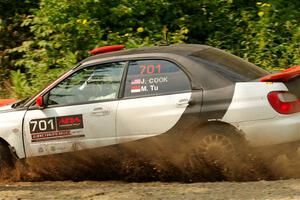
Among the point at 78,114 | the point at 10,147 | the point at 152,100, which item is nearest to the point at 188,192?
the point at 152,100

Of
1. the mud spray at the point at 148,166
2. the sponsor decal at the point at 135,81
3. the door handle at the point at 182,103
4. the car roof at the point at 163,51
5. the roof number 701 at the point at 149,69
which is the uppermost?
the car roof at the point at 163,51

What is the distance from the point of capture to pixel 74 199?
5062 millimetres

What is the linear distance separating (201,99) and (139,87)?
743mm

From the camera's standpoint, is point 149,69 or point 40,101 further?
point 40,101

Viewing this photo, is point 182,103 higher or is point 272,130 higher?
point 182,103

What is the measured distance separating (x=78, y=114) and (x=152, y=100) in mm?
894

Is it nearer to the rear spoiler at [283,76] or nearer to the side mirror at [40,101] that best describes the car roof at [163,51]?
the side mirror at [40,101]

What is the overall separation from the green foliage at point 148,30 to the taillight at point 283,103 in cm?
416

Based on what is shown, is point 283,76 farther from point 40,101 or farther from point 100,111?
point 40,101

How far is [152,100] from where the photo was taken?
6066 millimetres

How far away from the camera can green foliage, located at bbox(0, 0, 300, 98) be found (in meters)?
10.2

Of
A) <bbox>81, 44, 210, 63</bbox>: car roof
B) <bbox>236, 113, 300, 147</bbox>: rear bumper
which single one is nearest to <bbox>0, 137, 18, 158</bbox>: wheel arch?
<bbox>81, 44, 210, 63</bbox>: car roof

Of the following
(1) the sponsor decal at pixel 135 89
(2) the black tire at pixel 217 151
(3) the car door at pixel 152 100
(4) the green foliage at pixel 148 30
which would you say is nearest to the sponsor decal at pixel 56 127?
(3) the car door at pixel 152 100

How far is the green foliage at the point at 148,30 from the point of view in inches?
403
